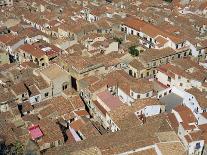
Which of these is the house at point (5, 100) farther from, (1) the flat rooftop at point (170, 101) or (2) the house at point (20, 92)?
(1) the flat rooftop at point (170, 101)

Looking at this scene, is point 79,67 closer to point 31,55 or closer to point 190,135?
point 31,55

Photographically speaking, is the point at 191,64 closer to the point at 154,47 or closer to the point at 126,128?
the point at 154,47

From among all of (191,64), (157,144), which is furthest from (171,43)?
(157,144)

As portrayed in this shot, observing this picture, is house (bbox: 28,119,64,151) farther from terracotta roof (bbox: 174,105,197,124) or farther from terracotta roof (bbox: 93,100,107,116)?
terracotta roof (bbox: 174,105,197,124)

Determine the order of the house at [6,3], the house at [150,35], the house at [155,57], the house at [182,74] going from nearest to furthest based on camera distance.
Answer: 1. the house at [182,74]
2. the house at [155,57]
3. the house at [150,35]
4. the house at [6,3]

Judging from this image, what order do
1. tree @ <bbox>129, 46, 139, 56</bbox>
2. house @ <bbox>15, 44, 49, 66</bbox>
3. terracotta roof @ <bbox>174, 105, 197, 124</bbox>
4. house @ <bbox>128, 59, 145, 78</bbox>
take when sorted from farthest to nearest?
1. tree @ <bbox>129, 46, 139, 56</bbox>
2. house @ <bbox>15, 44, 49, 66</bbox>
3. house @ <bbox>128, 59, 145, 78</bbox>
4. terracotta roof @ <bbox>174, 105, 197, 124</bbox>

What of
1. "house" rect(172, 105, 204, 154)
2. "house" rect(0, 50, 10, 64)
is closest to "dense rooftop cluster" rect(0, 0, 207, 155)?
"house" rect(172, 105, 204, 154)

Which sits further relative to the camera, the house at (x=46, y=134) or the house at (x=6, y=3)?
the house at (x=6, y=3)

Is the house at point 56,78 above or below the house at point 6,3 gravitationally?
above

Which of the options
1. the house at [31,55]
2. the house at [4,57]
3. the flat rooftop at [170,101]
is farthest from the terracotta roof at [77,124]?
the house at [4,57]
